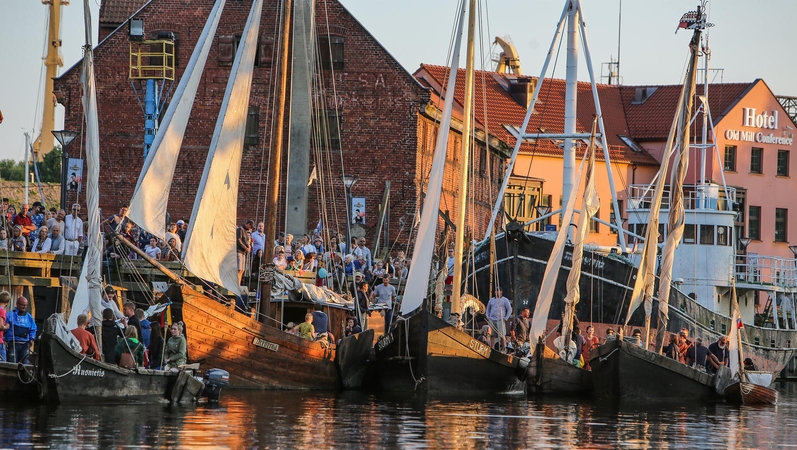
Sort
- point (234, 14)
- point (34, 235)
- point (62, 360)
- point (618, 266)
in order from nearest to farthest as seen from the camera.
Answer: point (62, 360) → point (34, 235) → point (618, 266) → point (234, 14)

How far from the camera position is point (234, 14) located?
153ft

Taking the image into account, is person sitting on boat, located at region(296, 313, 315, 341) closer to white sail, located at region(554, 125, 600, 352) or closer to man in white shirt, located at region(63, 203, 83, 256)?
man in white shirt, located at region(63, 203, 83, 256)

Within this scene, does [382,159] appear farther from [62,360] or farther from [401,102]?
[62,360]

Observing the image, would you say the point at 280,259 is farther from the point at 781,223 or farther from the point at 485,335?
the point at 781,223

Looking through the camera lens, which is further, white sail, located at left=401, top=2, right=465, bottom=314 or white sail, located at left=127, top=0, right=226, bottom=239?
white sail, located at left=401, top=2, right=465, bottom=314

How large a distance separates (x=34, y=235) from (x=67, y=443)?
567 inches

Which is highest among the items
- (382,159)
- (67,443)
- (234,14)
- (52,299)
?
(234,14)

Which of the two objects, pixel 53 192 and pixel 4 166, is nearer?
pixel 53 192

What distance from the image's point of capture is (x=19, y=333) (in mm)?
24125

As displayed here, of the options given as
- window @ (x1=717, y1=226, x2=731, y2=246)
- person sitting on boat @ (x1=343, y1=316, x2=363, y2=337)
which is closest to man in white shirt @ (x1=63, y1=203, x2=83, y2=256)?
person sitting on boat @ (x1=343, y1=316, x2=363, y2=337)

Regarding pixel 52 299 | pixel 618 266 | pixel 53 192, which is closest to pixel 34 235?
pixel 52 299

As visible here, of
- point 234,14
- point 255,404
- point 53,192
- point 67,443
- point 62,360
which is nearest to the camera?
point 67,443

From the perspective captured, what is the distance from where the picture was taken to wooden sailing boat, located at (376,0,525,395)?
95.2 feet

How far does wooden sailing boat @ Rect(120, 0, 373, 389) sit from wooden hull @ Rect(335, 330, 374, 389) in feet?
0.35
